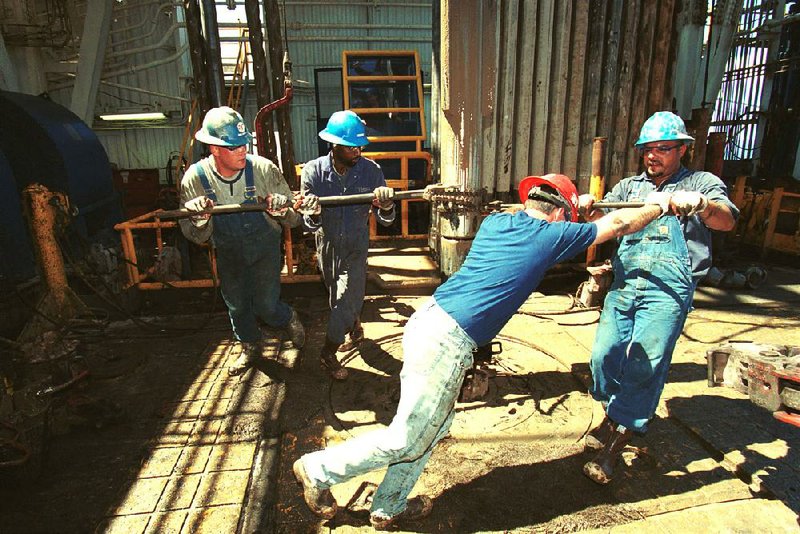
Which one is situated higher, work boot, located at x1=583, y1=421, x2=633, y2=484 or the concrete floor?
work boot, located at x1=583, y1=421, x2=633, y2=484

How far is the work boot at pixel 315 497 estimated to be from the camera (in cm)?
247

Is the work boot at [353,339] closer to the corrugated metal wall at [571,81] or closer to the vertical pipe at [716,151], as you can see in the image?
the corrugated metal wall at [571,81]

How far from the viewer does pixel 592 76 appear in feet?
19.7

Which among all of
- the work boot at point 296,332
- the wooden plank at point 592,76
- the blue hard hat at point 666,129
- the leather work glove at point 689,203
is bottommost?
the work boot at point 296,332

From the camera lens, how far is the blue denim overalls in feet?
13.1

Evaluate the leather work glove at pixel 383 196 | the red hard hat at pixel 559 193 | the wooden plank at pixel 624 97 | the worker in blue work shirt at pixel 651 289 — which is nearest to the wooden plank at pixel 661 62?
the wooden plank at pixel 624 97

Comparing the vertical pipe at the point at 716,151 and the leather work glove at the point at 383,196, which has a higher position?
the vertical pipe at the point at 716,151

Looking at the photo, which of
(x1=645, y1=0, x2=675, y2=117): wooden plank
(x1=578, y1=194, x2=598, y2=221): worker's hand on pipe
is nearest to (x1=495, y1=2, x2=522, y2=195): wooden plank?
(x1=645, y1=0, x2=675, y2=117): wooden plank

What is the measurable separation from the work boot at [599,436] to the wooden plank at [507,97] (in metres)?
3.65

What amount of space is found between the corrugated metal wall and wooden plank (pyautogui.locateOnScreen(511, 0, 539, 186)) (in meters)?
0.01

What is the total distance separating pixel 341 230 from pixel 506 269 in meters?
2.10

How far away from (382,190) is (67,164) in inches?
239

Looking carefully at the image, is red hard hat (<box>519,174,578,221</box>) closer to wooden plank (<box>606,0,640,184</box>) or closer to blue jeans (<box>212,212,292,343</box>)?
blue jeans (<box>212,212,292,343</box>)

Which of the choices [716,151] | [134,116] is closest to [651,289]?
[716,151]
